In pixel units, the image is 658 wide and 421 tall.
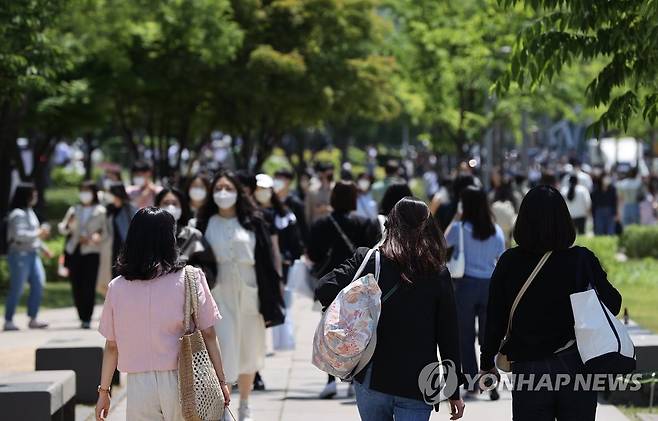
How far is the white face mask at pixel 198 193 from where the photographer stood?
10.8 meters

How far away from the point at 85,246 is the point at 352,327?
414 inches

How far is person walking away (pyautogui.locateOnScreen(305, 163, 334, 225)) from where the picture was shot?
18.8 meters

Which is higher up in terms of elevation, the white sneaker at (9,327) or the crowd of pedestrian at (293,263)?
the crowd of pedestrian at (293,263)

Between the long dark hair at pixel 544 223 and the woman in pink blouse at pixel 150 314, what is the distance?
4.86 feet

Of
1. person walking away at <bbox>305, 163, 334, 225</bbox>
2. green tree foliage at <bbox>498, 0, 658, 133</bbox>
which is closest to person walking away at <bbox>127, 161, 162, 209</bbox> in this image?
person walking away at <bbox>305, 163, 334, 225</bbox>

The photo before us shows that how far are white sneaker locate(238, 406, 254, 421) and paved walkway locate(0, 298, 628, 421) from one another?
47 cm

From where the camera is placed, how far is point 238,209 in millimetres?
9852

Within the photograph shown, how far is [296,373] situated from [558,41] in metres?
5.10

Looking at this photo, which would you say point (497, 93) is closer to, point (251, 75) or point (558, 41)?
point (558, 41)

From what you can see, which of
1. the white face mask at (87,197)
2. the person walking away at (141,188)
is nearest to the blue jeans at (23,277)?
the white face mask at (87,197)

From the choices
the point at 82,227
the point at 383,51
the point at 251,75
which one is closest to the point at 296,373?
the point at 82,227

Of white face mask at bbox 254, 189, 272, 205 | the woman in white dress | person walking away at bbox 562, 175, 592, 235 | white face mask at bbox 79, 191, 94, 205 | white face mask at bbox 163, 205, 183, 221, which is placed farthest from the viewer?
person walking away at bbox 562, 175, 592, 235

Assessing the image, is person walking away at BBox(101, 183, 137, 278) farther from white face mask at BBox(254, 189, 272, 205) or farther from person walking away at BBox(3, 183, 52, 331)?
white face mask at BBox(254, 189, 272, 205)

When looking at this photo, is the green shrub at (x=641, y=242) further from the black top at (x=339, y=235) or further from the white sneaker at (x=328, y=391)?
the black top at (x=339, y=235)
